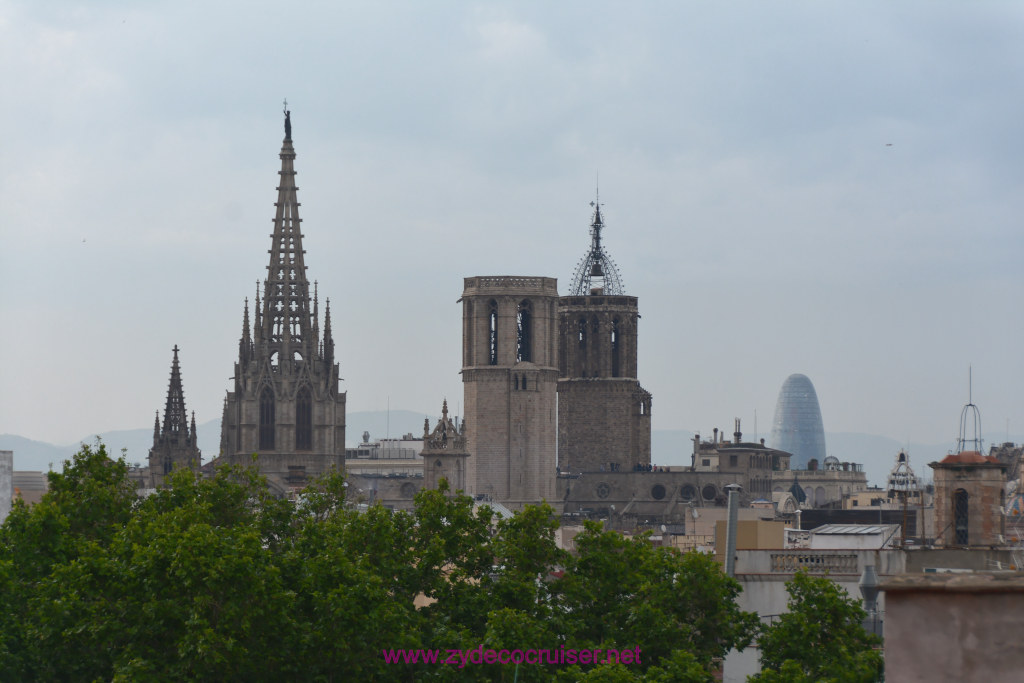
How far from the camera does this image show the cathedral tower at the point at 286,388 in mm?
173625

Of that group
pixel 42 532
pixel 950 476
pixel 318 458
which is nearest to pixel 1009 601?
pixel 42 532

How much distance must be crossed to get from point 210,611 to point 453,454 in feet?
459

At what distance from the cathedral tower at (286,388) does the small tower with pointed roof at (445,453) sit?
41.8 ft

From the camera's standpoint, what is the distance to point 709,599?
156 feet

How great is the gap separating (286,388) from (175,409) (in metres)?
12.9

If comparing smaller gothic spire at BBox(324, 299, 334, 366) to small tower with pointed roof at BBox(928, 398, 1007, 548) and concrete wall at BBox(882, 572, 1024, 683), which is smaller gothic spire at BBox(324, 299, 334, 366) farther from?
concrete wall at BBox(882, 572, 1024, 683)

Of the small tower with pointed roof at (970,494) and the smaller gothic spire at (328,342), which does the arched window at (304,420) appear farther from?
the small tower with pointed roof at (970,494)

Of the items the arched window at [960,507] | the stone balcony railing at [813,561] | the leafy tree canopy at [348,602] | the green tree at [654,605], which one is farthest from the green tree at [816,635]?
the arched window at [960,507]

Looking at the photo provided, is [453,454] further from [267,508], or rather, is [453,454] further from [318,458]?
[267,508]

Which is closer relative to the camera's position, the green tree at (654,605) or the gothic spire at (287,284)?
the green tree at (654,605)

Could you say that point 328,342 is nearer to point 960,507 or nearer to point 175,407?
point 175,407

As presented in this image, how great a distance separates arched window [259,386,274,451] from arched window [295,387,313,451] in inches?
86.7

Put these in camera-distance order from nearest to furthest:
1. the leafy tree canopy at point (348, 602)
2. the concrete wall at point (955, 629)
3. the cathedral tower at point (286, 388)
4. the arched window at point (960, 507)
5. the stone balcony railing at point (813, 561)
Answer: the concrete wall at point (955, 629) < the leafy tree canopy at point (348, 602) < the stone balcony railing at point (813, 561) < the arched window at point (960, 507) < the cathedral tower at point (286, 388)

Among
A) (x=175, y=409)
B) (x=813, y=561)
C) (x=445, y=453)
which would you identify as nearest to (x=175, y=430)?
(x=175, y=409)
